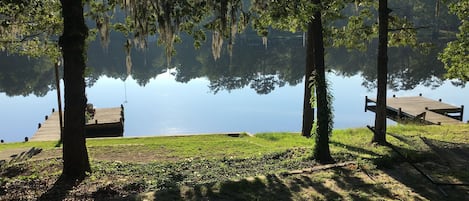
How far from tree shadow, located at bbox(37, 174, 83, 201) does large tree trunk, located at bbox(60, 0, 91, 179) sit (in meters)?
0.21

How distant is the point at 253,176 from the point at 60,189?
3927mm

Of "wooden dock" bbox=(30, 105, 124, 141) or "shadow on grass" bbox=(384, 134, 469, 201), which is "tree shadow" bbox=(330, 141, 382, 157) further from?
"wooden dock" bbox=(30, 105, 124, 141)

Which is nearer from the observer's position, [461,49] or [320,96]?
[320,96]

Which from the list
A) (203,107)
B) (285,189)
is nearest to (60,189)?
(285,189)

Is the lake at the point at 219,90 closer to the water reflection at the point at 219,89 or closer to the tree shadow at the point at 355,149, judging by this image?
the water reflection at the point at 219,89

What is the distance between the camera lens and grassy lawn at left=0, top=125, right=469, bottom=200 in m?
7.60

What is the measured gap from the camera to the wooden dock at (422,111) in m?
30.0

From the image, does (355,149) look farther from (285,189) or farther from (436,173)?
(285,189)

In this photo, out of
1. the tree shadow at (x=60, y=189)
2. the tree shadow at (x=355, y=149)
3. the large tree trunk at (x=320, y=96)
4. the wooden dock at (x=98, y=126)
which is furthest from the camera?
the wooden dock at (x=98, y=126)

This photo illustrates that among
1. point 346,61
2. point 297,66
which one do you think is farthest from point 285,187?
point 346,61

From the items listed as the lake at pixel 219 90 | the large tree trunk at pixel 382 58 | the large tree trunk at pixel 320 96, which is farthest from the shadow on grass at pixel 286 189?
the lake at pixel 219 90

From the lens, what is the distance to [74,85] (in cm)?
Result: 989

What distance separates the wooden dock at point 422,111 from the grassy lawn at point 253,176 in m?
16.3

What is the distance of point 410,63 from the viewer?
2507 inches
